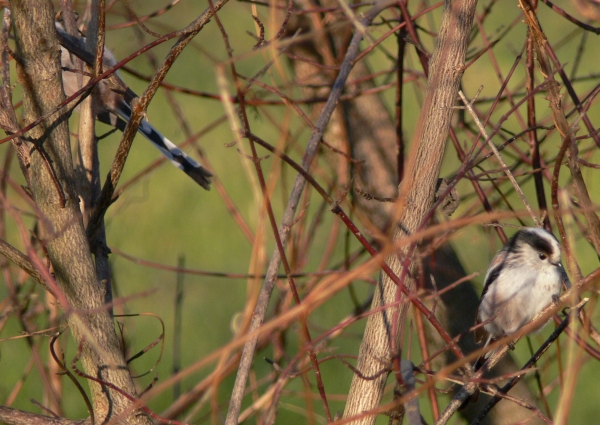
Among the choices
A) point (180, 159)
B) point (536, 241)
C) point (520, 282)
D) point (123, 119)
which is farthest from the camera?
point (123, 119)

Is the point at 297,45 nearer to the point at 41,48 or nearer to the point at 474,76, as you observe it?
the point at 41,48

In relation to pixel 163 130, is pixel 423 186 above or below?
below

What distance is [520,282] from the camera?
9.25 ft

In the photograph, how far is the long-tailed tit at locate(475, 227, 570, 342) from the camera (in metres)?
2.71

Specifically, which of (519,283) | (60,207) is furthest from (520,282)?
(60,207)

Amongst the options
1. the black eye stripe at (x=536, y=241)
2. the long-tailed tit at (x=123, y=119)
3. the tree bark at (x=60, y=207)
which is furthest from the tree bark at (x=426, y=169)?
the long-tailed tit at (x=123, y=119)

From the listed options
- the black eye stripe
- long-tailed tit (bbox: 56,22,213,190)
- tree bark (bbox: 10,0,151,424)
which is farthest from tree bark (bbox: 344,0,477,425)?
long-tailed tit (bbox: 56,22,213,190)

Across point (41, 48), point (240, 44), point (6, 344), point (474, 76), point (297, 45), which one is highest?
point (240, 44)

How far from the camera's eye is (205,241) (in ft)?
23.2

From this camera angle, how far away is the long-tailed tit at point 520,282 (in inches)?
107

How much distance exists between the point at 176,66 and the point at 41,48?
319 inches

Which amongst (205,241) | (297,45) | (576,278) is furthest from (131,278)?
(576,278)

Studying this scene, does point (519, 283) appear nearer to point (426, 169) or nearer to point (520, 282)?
point (520, 282)

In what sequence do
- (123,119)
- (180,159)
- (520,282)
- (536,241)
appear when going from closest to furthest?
(536,241) → (520,282) → (180,159) → (123,119)
